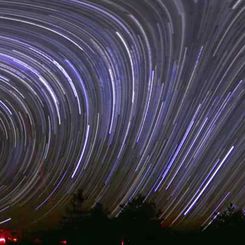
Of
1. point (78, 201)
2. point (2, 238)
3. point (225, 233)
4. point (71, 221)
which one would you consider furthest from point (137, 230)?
point (2, 238)

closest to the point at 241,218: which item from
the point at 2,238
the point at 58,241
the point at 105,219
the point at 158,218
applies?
the point at 158,218

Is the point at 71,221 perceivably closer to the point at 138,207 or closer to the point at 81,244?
the point at 138,207

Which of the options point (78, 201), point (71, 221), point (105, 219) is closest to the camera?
point (105, 219)

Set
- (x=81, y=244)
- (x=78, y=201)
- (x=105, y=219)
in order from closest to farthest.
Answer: (x=81, y=244)
(x=105, y=219)
(x=78, y=201)

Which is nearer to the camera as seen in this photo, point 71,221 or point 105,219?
point 105,219

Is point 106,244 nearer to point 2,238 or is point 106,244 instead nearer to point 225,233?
point 225,233

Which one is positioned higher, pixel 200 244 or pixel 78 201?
pixel 78 201
